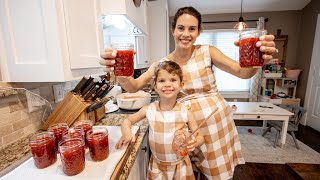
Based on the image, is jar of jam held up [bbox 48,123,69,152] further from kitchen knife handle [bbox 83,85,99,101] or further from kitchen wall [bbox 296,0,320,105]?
kitchen wall [bbox 296,0,320,105]

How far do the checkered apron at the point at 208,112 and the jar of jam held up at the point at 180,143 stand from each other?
0.20 metres

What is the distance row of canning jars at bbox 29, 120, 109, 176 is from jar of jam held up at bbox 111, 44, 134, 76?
12.1 inches

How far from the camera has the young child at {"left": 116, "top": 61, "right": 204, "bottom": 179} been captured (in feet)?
3.30

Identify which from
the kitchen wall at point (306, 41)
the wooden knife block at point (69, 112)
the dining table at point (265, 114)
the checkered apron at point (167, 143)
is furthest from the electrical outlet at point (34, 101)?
the kitchen wall at point (306, 41)

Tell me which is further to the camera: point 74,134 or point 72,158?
point 74,134

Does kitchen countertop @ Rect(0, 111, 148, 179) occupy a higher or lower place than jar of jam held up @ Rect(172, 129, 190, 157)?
lower

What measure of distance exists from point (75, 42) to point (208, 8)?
3.92 m

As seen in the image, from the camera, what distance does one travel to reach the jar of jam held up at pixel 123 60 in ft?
2.70

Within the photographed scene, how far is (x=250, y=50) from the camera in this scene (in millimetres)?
720

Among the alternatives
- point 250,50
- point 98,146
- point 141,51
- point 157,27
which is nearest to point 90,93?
point 98,146

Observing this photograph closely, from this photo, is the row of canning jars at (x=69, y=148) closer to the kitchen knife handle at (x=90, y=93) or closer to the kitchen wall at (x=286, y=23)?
the kitchen knife handle at (x=90, y=93)

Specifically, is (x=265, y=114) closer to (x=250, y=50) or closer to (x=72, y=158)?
(x=250, y=50)

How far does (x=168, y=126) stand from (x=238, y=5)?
4.00 metres

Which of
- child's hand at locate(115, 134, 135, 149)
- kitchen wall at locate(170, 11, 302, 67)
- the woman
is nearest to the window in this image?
kitchen wall at locate(170, 11, 302, 67)
